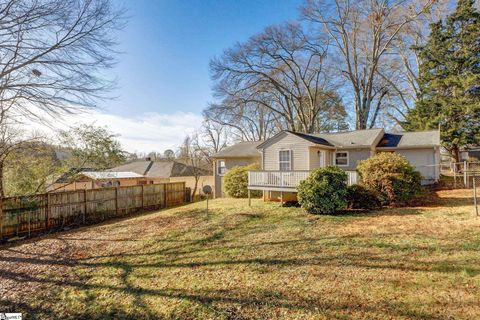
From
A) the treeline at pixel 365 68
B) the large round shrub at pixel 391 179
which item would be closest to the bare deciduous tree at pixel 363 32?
the treeline at pixel 365 68

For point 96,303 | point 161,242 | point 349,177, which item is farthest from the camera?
point 349,177

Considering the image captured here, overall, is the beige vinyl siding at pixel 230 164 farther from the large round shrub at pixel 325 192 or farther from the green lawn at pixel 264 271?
the green lawn at pixel 264 271

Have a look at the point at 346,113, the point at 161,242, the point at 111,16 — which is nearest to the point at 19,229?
the point at 161,242

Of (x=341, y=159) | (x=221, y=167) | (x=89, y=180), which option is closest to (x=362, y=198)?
(x=341, y=159)

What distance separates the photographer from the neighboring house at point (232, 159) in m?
19.2

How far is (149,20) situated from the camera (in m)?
10.0

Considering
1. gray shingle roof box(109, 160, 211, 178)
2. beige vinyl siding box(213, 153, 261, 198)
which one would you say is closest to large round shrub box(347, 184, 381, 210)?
beige vinyl siding box(213, 153, 261, 198)

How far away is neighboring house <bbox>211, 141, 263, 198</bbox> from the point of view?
19.2 meters

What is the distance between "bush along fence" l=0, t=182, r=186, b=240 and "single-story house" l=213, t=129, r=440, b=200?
7010mm

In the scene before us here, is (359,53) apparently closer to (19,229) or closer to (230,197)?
(230,197)

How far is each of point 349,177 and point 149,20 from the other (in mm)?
10483

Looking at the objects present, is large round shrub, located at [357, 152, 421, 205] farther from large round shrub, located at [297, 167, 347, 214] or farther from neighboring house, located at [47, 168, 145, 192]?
neighboring house, located at [47, 168, 145, 192]

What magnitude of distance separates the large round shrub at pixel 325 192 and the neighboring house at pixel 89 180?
11226mm

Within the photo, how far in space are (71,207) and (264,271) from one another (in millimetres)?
10750
